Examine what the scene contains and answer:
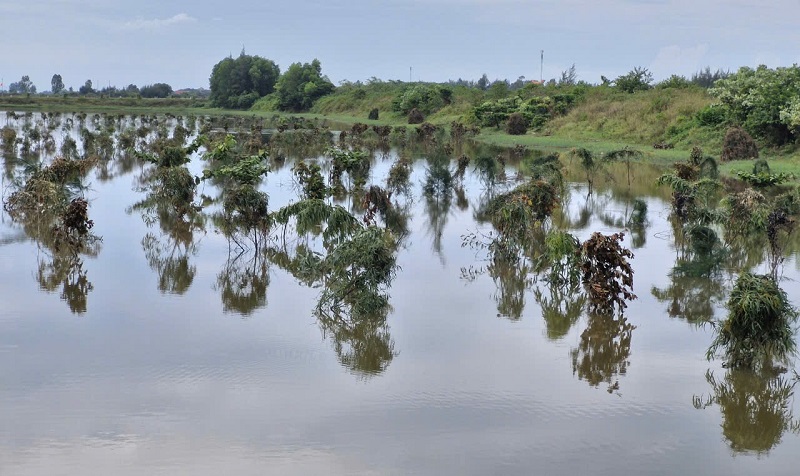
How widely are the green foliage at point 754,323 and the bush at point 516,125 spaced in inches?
1549

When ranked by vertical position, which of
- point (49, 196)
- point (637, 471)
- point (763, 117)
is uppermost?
point (763, 117)

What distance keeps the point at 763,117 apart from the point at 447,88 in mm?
37075

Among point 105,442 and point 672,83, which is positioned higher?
point 672,83

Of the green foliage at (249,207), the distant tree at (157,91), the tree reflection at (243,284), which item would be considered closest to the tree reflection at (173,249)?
the tree reflection at (243,284)

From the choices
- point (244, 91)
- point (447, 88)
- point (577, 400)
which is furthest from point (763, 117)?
point (244, 91)

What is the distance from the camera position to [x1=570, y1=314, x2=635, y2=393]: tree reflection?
998 cm

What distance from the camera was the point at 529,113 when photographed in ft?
167

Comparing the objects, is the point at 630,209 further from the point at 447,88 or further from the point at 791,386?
the point at 447,88

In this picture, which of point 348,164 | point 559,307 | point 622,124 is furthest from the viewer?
point 622,124

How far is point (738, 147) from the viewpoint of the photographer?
3127 cm

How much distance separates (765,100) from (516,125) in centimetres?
1742

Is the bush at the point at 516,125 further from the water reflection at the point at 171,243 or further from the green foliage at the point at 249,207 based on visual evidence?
the green foliage at the point at 249,207

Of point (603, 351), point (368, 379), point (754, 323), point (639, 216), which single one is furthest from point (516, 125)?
point (368, 379)

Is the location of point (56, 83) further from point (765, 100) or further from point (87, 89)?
point (765, 100)
